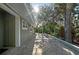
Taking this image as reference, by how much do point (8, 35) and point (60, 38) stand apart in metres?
3.41

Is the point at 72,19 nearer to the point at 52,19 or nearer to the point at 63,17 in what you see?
the point at 63,17

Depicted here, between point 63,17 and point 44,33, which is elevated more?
point 63,17

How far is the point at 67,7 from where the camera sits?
4.93 m

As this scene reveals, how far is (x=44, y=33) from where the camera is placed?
202 inches

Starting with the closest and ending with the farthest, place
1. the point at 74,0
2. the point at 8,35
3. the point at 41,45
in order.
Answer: the point at 74,0 → the point at 41,45 → the point at 8,35

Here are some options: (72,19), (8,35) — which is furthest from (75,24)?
(8,35)

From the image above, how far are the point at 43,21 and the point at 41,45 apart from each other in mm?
854

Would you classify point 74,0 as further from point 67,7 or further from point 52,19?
point 52,19

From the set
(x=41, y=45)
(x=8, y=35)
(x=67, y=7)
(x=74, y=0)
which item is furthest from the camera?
(x=8, y=35)

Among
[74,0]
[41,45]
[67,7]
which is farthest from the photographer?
[41,45]

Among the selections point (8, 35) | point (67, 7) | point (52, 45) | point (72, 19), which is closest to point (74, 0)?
point (67, 7)
